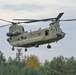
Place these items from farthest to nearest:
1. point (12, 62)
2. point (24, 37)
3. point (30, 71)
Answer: point (12, 62)
point (30, 71)
point (24, 37)

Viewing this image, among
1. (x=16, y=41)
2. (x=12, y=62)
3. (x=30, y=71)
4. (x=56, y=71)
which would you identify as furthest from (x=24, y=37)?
(x=12, y=62)

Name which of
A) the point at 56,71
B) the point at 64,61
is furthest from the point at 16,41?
the point at 64,61

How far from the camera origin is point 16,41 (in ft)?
141

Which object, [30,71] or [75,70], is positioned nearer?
[30,71]

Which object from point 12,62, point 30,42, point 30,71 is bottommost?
point 30,42

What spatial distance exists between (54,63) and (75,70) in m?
14.3

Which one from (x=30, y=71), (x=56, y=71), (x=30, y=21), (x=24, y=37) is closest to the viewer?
(x=30, y=21)

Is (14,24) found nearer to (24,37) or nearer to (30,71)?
(24,37)

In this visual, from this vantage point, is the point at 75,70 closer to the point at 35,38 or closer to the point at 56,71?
the point at 56,71

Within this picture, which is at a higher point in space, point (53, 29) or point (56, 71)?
point (56, 71)

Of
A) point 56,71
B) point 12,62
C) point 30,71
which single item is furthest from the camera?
point 12,62

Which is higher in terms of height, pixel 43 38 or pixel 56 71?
pixel 56 71

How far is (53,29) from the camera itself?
133 feet

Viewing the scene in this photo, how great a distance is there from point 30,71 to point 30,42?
3174 inches
